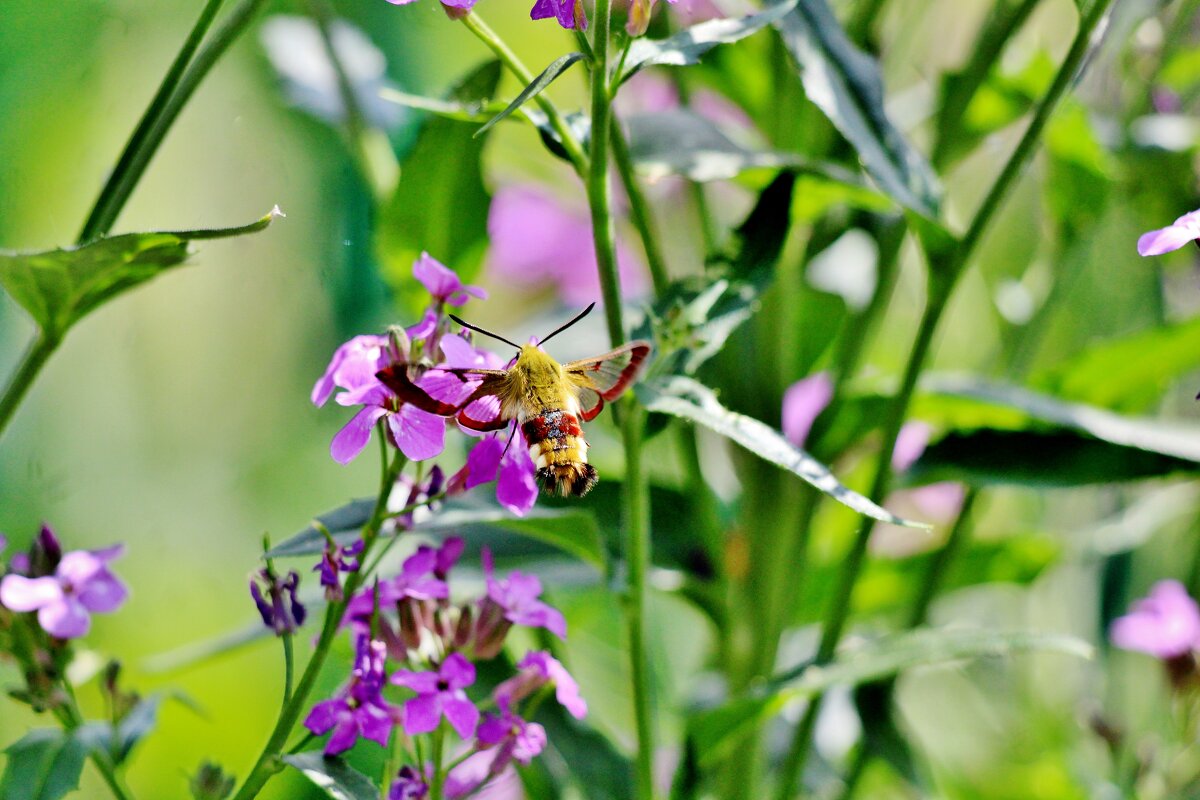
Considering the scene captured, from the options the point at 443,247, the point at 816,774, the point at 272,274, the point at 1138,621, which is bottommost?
the point at 816,774

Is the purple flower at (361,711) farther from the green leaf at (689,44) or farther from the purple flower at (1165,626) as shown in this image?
the purple flower at (1165,626)

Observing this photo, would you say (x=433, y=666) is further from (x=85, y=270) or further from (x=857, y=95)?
(x=857, y=95)

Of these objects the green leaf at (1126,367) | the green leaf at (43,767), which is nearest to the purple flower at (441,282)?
the green leaf at (43,767)

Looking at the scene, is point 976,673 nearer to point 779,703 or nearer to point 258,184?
point 779,703

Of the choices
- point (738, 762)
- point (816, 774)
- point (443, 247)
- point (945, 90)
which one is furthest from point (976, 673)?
point (443, 247)

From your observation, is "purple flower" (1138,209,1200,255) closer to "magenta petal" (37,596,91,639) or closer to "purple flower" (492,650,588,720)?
"purple flower" (492,650,588,720)

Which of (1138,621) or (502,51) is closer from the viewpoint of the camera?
(502,51)

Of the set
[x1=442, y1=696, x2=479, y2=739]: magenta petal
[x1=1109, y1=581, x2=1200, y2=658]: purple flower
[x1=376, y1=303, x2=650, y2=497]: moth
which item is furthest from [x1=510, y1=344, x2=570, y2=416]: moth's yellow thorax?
[x1=1109, y1=581, x2=1200, y2=658]: purple flower
